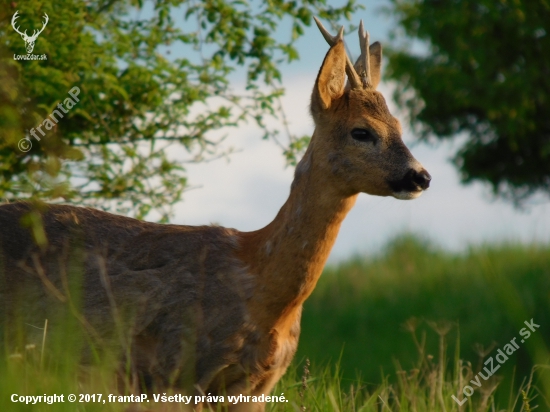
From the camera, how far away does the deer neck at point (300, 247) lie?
191 inches

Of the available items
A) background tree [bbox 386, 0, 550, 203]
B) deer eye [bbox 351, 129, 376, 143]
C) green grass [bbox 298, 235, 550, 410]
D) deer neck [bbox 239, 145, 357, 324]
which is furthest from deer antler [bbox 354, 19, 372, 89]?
background tree [bbox 386, 0, 550, 203]

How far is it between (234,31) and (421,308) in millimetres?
8464

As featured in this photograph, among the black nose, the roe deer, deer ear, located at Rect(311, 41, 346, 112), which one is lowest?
the roe deer

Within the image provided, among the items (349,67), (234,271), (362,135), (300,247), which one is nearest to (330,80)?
(349,67)

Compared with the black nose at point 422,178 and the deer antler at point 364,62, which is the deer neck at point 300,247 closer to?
the black nose at point 422,178

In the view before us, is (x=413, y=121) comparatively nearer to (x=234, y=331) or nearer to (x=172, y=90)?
(x=172, y=90)

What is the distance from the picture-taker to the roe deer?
480 centimetres

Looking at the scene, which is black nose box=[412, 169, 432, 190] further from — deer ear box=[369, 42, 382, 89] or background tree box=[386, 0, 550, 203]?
background tree box=[386, 0, 550, 203]

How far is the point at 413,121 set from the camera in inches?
852

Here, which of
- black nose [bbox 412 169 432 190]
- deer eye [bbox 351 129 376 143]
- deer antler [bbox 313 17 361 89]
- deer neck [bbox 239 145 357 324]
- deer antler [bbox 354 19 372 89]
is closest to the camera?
black nose [bbox 412 169 432 190]

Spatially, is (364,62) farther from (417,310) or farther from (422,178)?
(417,310)

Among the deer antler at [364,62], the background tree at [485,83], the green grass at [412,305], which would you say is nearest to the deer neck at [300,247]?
the deer antler at [364,62]

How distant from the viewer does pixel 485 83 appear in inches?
736

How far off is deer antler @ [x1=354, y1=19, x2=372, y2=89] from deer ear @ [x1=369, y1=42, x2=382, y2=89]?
0.22 meters
